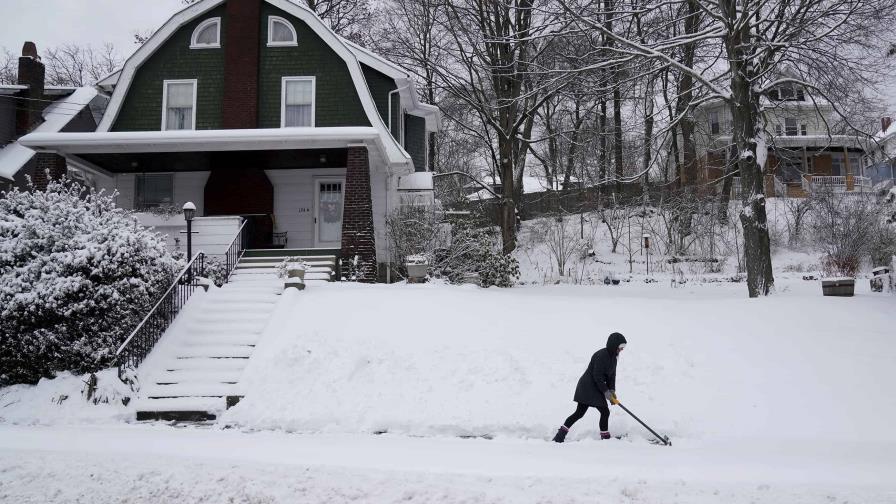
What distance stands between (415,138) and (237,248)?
8.99 meters

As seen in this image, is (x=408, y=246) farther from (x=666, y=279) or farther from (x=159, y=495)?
(x=159, y=495)

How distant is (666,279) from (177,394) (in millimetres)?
14976

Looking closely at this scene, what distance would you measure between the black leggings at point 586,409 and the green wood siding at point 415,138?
50.8ft

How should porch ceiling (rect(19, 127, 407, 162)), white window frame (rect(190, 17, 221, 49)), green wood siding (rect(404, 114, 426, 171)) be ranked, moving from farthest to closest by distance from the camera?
green wood siding (rect(404, 114, 426, 171)) → white window frame (rect(190, 17, 221, 49)) → porch ceiling (rect(19, 127, 407, 162))

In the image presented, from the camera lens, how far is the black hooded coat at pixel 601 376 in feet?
27.0

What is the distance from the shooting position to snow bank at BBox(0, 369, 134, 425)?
9516 mm

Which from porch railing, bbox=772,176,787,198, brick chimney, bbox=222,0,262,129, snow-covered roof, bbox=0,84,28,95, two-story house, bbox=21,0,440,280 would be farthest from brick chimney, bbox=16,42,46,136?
porch railing, bbox=772,176,787,198

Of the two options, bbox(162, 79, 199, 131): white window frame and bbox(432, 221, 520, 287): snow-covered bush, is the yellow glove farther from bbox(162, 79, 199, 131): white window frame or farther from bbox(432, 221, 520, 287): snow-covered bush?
bbox(162, 79, 199, 131): white window frame

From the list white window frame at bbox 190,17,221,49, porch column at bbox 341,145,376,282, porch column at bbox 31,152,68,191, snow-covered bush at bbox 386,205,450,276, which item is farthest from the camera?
white window frame at bbox 190,17,221,49

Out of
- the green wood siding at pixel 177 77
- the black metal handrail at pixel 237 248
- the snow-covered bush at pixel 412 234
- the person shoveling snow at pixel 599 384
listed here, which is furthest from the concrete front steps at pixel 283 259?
the person shoveling snow at pixel 599 384

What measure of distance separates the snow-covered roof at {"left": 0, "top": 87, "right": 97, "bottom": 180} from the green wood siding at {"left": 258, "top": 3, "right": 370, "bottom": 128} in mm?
8221

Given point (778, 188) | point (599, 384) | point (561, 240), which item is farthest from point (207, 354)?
point (778, 188)

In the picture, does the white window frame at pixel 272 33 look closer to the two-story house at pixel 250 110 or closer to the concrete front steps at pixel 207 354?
the two-story house at pixel 250 110

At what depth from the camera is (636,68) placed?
15.7 meters
